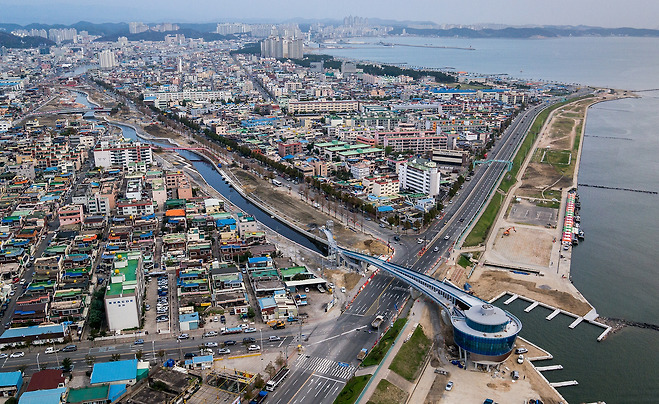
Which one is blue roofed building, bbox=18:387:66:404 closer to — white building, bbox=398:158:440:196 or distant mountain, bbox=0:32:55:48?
white building, bbox=398:158:440:196

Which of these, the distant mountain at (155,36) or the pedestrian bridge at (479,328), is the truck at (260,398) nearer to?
the pedestrian bridge at (479,328)

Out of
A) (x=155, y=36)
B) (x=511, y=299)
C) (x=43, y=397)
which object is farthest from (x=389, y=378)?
(x=155, y=36)


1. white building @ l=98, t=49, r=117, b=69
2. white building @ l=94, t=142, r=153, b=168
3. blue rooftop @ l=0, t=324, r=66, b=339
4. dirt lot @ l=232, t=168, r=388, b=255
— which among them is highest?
white building @ l=98, t=49, r=117, b=69

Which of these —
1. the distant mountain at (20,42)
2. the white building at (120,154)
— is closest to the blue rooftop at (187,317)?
the white building at (120,154)

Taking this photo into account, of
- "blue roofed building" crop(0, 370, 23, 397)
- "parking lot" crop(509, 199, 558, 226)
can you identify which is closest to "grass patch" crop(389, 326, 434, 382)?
"blue roofed building" crop(0, 370, 23, 397)

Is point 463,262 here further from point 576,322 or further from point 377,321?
point 377,321

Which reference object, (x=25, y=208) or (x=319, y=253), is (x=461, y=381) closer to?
(x=319, y=253)
